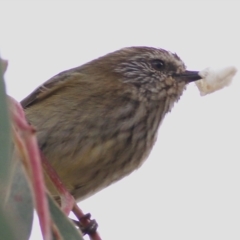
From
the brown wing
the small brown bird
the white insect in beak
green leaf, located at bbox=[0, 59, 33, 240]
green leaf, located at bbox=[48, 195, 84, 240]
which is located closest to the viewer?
green leaf, located at bbox=[0, 59, 33, 240]

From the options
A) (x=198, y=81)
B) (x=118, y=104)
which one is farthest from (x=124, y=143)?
(x=198, y=81)

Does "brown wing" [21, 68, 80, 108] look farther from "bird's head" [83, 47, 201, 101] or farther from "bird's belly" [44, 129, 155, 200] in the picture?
"bird's belly" [44, 129, 155, 200]

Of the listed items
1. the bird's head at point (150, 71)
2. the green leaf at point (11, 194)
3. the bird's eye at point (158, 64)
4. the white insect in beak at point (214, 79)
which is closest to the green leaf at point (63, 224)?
the green leaf at point (11, 194)

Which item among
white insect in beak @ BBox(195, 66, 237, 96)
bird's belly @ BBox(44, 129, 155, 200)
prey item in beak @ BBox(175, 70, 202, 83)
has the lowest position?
bird's belly @ BBox(44, 129, 155, 200)

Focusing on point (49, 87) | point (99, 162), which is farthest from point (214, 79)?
point (49, 87)

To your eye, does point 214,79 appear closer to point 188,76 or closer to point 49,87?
point 188,76

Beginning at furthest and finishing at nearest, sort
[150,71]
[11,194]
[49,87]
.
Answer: [150,71], [49,87], [11,194]

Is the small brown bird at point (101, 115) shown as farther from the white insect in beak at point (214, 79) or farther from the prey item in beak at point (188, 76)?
the white insect in beak at point (214, 79)

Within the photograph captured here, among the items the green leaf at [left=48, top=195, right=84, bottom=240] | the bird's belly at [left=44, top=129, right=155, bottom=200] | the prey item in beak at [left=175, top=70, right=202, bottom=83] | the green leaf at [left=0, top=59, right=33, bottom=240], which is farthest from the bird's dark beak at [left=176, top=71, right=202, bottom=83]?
the green leaf at [left=0, top=59, right=33, bottom=240]

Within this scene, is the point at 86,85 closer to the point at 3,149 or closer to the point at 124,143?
the point at 124,143
